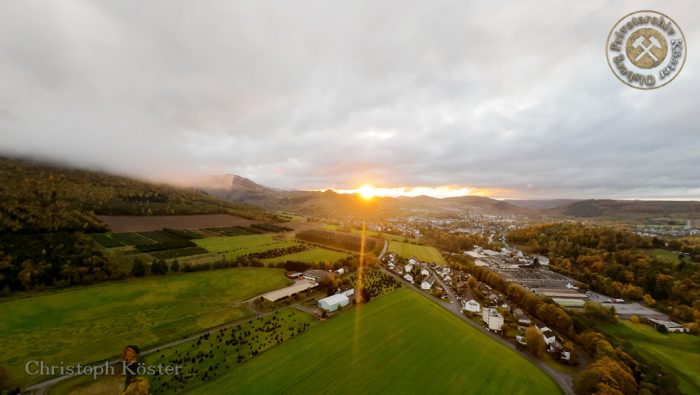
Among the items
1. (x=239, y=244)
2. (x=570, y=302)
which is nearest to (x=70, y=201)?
(x=239, y=244)

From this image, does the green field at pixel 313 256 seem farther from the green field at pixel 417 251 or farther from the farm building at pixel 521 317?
the farm building at pixel 521 317

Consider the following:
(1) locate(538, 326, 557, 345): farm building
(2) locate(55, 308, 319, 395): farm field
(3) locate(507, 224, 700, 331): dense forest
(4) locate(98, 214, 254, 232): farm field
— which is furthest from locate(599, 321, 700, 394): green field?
(4) locate(98, 214, 254, 232): farm field

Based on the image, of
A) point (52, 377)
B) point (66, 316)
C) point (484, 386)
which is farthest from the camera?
point (66, 316)

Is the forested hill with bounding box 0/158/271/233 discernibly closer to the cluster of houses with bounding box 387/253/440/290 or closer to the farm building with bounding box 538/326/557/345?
the cluster of houses with bounding box 387/253/440/290

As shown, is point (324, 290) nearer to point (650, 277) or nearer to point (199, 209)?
point (650, 277)

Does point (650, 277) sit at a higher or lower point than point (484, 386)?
higher

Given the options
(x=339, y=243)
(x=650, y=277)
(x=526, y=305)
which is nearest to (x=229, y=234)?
(x=339, y=243)

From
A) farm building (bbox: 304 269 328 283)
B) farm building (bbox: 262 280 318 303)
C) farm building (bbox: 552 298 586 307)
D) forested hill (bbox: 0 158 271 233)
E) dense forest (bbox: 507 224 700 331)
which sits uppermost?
forested hill (bbox: 0 158 271 233)
